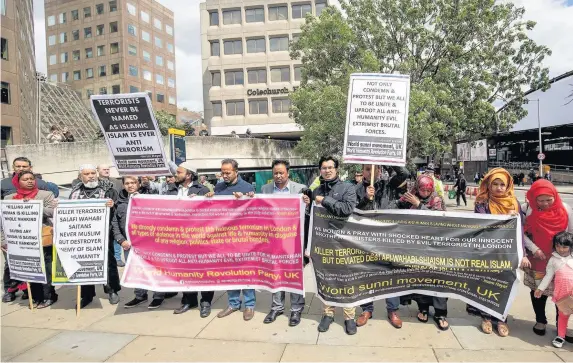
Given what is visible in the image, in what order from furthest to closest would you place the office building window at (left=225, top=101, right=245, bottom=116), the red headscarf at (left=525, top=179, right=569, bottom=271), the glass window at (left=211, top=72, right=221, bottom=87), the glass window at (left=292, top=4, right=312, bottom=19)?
1. the glass window at (left=211, top=72, right=221, bottom=87)
2. the office building window at (left=225, top=101, right=245, bottom=116)
3. the glass window at (left=292, top=4, right=312, bottom=19)
4. the red headscarf at (left=525, top=179, right=569, bottom=271)

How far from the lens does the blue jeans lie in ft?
15.2

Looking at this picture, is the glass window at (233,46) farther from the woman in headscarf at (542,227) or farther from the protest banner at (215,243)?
the woman in headscarf at (542,227)

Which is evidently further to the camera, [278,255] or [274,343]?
[278,255]

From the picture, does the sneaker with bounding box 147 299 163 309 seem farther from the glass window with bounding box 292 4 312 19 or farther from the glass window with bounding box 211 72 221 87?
the glass window with bounding box 292 4 312 19

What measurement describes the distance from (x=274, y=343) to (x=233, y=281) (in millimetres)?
945

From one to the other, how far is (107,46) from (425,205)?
63263 mm

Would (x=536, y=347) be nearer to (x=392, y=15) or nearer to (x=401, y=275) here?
(x=401, y=275)

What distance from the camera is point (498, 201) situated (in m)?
4.14

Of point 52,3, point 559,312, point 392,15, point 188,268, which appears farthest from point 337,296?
point 52,3

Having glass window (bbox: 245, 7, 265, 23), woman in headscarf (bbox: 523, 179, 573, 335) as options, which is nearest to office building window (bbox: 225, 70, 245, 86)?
glass window (bbox: 245, 7, 265, 23)

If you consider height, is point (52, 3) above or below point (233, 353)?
above

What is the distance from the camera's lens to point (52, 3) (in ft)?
200

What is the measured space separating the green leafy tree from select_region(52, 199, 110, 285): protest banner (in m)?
12.1

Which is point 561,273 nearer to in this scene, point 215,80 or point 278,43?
point 278,43
